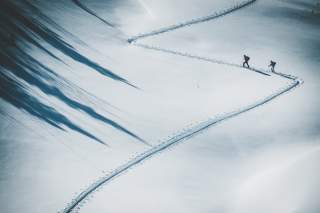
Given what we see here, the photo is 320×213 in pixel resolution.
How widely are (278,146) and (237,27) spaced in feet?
29.8

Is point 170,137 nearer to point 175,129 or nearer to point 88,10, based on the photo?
point 175,129

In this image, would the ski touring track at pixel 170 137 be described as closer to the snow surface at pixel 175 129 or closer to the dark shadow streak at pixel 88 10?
the snow surface at pixel 175 129

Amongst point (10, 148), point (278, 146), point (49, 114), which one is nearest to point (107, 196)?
point (10, 148)

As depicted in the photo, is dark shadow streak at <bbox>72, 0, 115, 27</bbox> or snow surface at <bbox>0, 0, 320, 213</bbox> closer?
snow surface at <bbox>0, 0, 320, 213</bbox>

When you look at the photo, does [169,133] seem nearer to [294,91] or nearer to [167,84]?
[167,84]

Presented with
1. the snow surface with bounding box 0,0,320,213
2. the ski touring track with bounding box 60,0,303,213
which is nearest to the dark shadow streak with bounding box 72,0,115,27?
the snow surface with bounding box 0,0,320,213

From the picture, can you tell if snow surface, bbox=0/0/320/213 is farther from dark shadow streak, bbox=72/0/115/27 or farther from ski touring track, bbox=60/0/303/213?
dark shadow streak, bbox=72/0/115/27

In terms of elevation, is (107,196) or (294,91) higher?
(294,91)

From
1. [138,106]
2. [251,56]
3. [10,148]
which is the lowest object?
[10,148]

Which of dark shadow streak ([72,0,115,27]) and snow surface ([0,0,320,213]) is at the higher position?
dark shadow streak ([72,0,115,27])

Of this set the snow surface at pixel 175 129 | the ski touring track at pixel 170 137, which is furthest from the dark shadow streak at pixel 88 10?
the ski touring track at pixel 170 137

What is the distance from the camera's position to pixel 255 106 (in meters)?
12.8

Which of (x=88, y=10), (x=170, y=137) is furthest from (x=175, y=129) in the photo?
(x=88, y=10)

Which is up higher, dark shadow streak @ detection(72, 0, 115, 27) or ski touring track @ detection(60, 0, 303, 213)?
dark shadow streak @ detection(72, 0, 115, 27)
